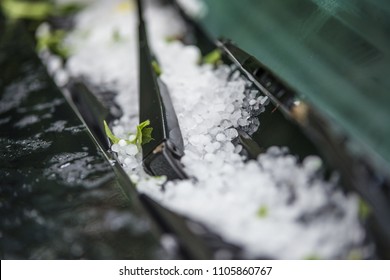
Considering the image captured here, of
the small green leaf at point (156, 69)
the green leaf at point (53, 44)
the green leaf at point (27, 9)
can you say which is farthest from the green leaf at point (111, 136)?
the green leaf at point (27, 9)

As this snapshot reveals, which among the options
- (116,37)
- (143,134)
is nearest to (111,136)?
(143,134)

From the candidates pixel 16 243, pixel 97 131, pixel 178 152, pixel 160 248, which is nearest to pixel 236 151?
pixel 178 152

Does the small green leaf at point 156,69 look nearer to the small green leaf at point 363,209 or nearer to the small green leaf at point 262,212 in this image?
the small green leaf at point 262,212

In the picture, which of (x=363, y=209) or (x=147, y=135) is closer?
(x=363, y=209)

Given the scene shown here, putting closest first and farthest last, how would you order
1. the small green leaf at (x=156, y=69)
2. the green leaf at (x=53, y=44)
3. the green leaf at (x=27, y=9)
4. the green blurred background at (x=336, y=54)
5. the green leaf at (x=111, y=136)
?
the green blurred background at (x=336, y=54)
the green leaf at (x=111, y=136)
the small green leaf at (x=156, y=69)
the green leaf at (x=53, y=44)
the green leaf at (x=27, y=9)

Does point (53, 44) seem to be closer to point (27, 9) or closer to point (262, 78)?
point (27, 9)
